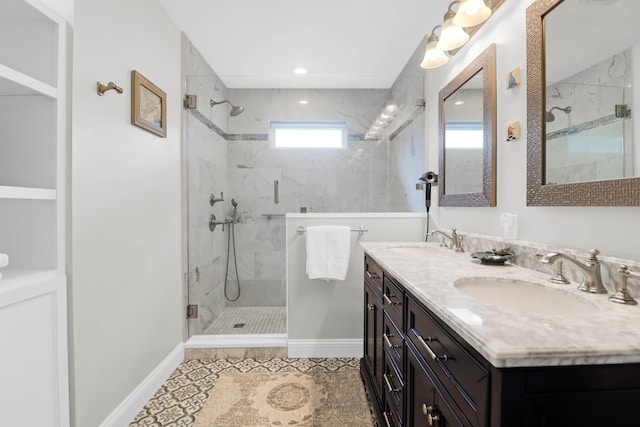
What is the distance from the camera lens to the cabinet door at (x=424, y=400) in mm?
758

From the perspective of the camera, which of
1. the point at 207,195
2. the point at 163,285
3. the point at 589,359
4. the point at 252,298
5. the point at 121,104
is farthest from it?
the point at 252,298

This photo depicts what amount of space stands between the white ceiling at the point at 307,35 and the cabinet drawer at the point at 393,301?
176cm

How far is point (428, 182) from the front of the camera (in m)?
2.11

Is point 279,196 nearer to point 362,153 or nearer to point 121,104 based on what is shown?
point 362,153

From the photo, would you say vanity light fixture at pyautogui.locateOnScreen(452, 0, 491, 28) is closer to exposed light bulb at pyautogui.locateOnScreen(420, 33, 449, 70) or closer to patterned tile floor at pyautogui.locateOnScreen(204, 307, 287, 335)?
exposed light bulb at pyautogui.locateOnScreen(420, 33, 449, 70)

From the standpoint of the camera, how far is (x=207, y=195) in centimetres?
273

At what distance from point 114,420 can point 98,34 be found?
185 centimetres

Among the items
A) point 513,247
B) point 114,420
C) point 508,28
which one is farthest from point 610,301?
point 114,420

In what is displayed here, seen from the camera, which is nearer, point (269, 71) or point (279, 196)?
point (269, 71)

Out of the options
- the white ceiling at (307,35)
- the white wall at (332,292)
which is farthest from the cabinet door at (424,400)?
the white ceiling at (307,35)

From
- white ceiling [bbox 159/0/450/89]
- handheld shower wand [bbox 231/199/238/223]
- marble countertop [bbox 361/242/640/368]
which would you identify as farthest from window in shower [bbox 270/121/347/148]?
marble countertop [bbox 361/242/640/368]

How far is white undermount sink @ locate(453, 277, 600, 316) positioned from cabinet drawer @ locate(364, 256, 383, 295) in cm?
50

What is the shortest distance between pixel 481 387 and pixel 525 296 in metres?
0.55

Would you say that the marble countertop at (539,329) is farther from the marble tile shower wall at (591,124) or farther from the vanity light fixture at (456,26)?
the vanity light fixture at (456,26)
